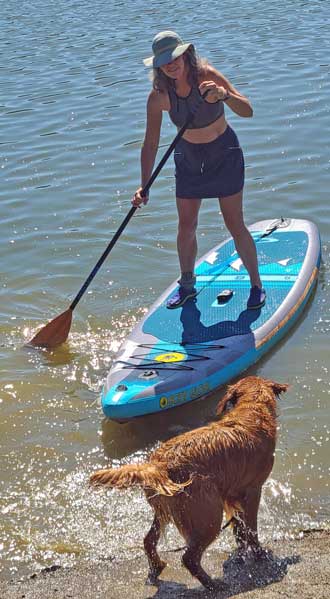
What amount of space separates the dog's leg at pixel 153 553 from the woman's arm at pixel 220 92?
3.25 meters

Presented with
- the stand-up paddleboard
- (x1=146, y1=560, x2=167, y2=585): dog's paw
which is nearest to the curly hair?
the stand-up paddleboard

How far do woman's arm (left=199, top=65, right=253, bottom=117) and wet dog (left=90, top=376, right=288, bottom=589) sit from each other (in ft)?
8.41

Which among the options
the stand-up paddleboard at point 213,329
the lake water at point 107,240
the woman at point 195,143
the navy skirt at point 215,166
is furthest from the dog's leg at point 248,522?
the navy skirt at point 215,166

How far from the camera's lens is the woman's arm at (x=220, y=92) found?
20.3 feet

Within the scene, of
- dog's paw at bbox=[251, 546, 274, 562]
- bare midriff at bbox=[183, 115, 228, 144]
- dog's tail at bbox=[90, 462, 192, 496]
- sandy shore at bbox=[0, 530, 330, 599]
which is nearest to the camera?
dog's tail at bbox=[90, 462, 192, 496]

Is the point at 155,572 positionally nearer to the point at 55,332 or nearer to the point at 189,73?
the point at 55,332

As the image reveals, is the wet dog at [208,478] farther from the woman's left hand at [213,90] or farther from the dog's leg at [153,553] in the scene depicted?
the woman's left hand at [213,90]

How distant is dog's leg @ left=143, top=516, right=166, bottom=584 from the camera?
426cm

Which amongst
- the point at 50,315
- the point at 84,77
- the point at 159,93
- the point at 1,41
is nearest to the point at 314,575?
the point at 159,93

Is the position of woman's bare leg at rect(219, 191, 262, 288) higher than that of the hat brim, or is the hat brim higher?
the hat brim

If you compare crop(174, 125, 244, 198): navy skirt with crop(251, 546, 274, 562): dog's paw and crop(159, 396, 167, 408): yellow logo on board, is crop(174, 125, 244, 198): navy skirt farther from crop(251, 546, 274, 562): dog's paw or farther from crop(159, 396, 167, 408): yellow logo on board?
crop(251, 546, 274, 562): dog's paw

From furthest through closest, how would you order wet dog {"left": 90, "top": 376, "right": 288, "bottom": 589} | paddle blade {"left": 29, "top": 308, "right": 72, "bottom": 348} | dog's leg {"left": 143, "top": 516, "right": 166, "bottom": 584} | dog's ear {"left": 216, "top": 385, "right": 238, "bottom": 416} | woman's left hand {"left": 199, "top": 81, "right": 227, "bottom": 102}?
paddle blade {"left": 29, "top": 308, "right": 72, "bottom": 348}
woman's left hand {"left": 199, "top": 81, "right": 227, "bottom": 102}
dog's ear {"left": 216, "top": 385, "right": 238, "bottom": 416}
dog's leg {"left": 143, "top": 516, "right": 166, "bottom": 584}
wet dog {"left": 90, "top": 376, "right": 288, "bottom": 589}

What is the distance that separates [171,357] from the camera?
6.35 meters

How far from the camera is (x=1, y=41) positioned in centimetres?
1905
